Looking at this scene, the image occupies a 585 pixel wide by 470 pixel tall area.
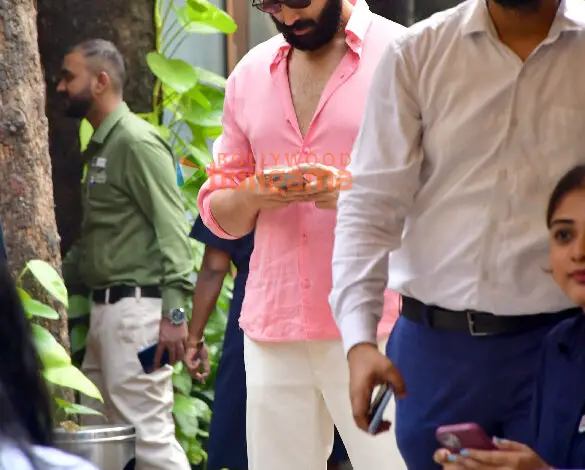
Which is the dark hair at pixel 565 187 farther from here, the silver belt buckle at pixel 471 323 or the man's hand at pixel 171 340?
the man's hand at pixel 171 340

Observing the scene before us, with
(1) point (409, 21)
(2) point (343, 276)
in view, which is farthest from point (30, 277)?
(2) point (343, 276)

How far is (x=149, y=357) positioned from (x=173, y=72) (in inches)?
55.3

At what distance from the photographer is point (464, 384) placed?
2.92 metres

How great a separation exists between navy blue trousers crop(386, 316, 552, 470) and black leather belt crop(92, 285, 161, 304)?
117 inches

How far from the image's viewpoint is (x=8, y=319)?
1682mm

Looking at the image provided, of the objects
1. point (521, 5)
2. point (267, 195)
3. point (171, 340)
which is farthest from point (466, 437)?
point (171, 340)

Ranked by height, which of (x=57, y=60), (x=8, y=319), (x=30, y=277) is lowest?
(x=30, y=277)

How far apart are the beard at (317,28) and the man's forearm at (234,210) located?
0.42 metres

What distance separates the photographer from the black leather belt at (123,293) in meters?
5.90

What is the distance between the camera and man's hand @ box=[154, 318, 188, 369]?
18.6 ft

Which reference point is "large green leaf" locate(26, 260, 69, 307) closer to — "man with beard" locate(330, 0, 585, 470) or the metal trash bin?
the metal trash bin

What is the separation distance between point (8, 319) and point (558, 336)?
1403 mm

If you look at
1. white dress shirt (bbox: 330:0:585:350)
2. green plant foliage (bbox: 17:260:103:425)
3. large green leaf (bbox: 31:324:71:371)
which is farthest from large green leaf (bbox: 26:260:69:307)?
white dress shirt (bbox: 330:0:585:350)

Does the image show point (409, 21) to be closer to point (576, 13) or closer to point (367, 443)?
point (367, 443)
